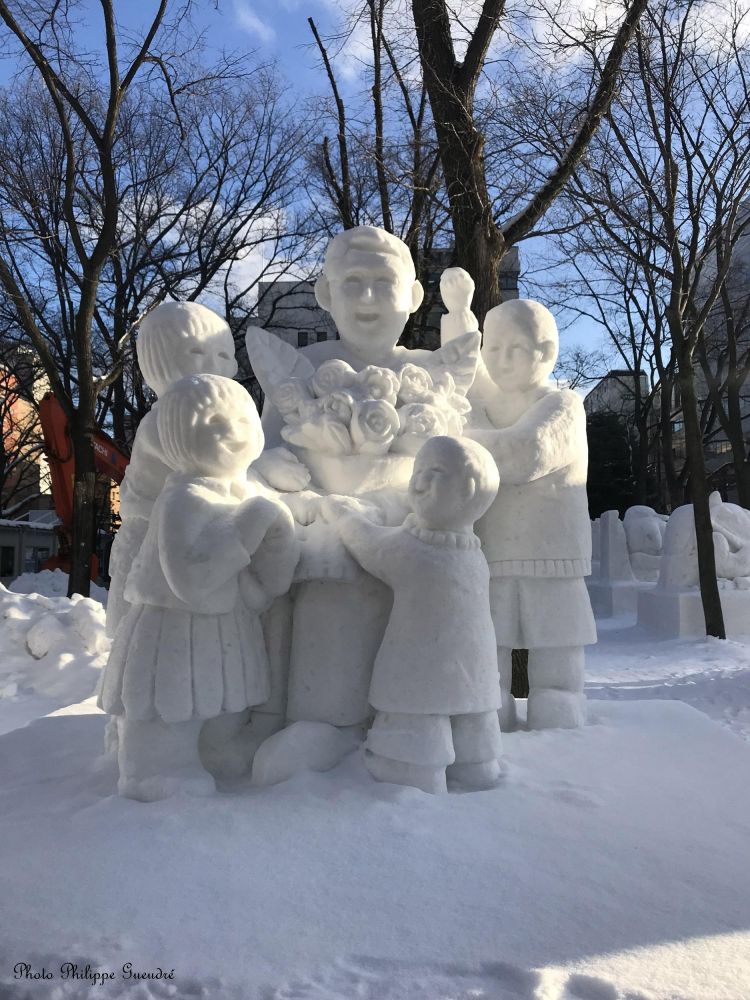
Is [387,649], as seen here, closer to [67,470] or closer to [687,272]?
[687,272]

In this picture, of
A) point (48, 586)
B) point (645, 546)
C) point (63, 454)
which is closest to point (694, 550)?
point (645, 546)

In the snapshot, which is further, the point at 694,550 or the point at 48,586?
the point at 48,586

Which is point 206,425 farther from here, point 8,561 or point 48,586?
point 8,561

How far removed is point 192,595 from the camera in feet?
7.70

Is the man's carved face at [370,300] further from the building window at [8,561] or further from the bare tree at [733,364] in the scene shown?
the building window at [8,561]

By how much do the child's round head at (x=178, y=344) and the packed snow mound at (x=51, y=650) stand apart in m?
3.63

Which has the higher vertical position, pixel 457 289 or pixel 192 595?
pixel 457 289

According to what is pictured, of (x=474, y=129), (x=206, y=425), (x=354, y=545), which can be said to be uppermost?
(x=474, y=129)

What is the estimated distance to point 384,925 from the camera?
1.72 metres

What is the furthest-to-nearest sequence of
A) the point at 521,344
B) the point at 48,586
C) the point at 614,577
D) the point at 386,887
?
the point at 48,586
the point at 614,577
the point at 521,344
the point at 386,887

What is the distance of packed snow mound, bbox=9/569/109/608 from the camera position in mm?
12469

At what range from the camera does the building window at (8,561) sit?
56.6 feet

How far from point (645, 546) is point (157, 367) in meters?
10.5

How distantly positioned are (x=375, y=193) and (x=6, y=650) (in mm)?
8257
